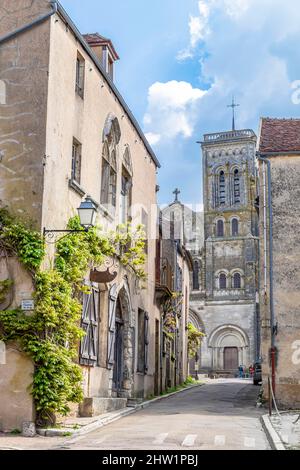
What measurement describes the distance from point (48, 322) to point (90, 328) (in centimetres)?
316

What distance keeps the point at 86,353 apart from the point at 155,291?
8.77 metres

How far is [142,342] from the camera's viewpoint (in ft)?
69.0

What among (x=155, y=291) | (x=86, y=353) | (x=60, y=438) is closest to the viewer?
(x=60, y=438)

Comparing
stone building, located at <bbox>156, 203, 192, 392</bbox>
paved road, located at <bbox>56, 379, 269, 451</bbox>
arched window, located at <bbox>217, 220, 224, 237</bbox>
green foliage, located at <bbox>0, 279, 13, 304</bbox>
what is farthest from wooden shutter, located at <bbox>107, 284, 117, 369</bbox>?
arched window, located at <bbox>217, 220, 224, 237</bbox>

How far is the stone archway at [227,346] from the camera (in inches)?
2209

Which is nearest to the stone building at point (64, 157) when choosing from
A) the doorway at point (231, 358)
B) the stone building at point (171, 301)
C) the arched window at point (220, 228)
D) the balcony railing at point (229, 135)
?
the stone building at point (171, 301)

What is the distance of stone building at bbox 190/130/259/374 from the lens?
56344 millimetres

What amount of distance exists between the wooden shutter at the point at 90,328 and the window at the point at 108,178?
9.26ft

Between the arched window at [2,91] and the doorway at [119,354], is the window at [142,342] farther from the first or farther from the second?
the arched window at [2,91]

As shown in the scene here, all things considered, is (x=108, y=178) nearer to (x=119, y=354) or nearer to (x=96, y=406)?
(x=119, y=354)

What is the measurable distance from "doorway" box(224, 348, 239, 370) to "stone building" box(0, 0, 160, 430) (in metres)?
37.5

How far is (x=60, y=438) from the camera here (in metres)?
11.5
